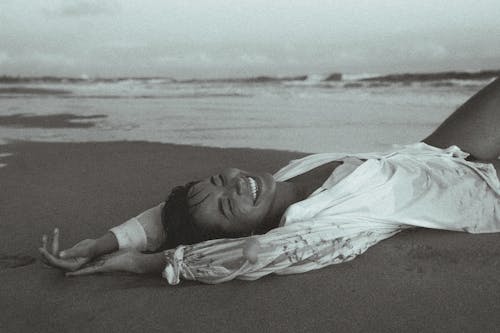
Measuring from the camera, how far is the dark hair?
2.74m

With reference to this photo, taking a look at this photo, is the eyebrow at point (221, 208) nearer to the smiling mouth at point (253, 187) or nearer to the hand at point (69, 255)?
the smiling mouth at point (253, 187)

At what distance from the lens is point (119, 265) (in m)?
2.62

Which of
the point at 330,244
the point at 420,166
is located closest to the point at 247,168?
the point at 420,166

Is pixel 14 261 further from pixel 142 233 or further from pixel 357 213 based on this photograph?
pixel 357 213

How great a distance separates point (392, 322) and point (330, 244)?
607 millimetres

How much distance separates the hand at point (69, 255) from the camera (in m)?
2.53

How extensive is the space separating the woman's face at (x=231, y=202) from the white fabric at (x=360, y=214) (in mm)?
168

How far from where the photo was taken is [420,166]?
3.17 metres

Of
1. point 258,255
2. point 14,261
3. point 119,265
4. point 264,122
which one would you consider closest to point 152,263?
point 119,265

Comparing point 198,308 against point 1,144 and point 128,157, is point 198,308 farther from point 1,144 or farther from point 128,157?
point 1,144

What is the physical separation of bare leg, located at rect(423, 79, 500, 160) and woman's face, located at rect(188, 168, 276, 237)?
1479 millimetres

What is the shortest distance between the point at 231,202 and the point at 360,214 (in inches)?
27.0

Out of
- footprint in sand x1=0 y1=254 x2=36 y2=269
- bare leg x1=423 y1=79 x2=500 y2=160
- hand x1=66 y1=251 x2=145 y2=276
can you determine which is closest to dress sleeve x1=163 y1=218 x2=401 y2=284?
hand x1=66 y1=251 x2=145 y2=276

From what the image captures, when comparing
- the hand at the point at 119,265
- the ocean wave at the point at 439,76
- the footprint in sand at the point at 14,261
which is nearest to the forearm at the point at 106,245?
the hand at the point at 119,265
